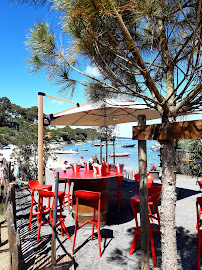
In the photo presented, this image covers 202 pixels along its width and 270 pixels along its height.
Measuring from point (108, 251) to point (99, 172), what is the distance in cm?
128

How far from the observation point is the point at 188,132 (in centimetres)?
171

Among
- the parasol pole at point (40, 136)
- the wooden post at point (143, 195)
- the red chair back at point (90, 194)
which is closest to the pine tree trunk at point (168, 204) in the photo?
the wooden post at point (143, 195)

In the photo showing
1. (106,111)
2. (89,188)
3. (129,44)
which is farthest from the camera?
(106,111)

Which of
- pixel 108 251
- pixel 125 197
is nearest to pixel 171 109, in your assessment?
pixel 108 251

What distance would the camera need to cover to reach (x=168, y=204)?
195 centimetres

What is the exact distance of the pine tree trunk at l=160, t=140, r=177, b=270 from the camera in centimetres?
194

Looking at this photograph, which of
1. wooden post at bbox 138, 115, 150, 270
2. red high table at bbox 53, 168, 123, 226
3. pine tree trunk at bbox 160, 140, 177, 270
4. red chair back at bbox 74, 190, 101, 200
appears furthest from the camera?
red high table at bbox 53, 168, 123, 226

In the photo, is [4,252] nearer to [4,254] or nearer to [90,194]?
[4,254]

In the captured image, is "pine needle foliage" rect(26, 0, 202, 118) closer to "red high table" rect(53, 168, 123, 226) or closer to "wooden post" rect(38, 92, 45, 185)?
"red high table" rect(53, 168, 123, 226)

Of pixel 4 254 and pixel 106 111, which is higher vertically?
pixel 106 111

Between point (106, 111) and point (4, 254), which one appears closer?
point (4, 254)

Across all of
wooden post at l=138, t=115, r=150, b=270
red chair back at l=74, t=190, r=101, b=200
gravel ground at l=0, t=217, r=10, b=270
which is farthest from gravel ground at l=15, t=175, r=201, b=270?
red chair back at l=74, t=190, r=101, b=200

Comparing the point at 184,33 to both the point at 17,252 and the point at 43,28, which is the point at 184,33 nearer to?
the point at 43,28

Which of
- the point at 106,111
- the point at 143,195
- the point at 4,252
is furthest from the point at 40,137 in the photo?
the point at 143,195
